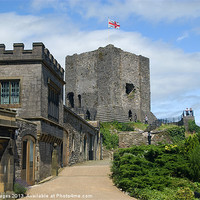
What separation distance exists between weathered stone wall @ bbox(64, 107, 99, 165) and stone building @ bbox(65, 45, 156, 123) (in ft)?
48.5

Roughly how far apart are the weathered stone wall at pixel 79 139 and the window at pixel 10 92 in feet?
20.4

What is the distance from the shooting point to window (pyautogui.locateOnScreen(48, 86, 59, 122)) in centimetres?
1824

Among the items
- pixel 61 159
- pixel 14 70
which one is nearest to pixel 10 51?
pixel 14 70

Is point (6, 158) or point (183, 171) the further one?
point (183, 171)

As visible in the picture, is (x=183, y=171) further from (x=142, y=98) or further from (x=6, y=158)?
(x=142, y=98)

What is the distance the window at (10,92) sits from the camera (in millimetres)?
16531

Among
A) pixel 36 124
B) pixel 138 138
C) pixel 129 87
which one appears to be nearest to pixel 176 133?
pixel 138 138

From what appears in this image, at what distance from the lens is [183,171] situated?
16000 mm

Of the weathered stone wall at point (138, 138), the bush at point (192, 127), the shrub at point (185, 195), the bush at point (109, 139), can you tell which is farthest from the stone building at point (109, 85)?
the shrub at point (185, 195)

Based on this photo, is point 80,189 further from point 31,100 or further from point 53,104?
point 53,104

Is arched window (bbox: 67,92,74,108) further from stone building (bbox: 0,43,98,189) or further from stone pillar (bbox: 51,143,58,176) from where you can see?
stone building (bbox: 0,43,98,189)

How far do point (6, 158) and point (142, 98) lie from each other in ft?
141

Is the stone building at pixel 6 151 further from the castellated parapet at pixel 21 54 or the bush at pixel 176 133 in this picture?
the bush at pixel 176 133

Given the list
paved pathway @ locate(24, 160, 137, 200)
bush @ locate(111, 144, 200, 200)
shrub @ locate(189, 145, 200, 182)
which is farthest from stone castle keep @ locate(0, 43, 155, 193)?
shrub @ locate(189, 145, 200, 182)
